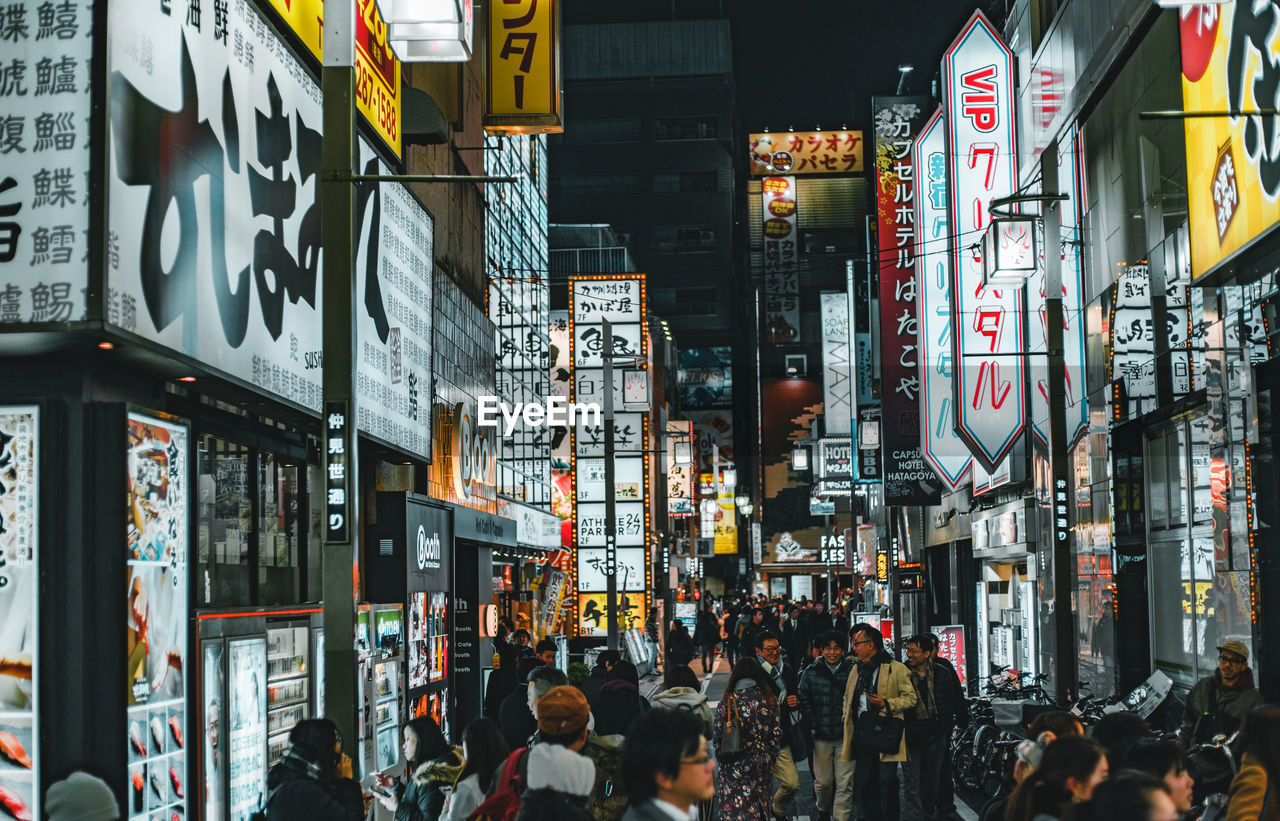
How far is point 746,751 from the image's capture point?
1195 cm

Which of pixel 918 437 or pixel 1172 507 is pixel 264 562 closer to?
pixel 1172 507

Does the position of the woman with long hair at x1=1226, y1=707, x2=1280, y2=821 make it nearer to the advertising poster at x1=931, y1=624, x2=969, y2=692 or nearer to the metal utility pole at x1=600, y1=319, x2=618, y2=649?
the advertising poster at x1=931, y1=624, x2=969, y2=692

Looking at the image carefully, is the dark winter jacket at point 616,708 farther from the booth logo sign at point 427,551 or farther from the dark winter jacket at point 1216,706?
the booth logo sign at point 427,551

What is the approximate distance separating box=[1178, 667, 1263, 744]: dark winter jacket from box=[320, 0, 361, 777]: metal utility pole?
21.7ft

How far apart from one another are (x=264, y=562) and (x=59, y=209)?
556cm

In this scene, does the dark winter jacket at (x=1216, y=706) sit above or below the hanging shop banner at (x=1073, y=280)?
below

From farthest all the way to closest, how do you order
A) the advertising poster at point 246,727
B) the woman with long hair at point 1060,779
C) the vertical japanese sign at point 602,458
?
1. the vertical japanese sign at point 602,458
2. the advertising poster at point 246,727
3. the woman with long hair at point 1060,779

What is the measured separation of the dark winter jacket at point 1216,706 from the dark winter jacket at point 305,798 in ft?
22.7

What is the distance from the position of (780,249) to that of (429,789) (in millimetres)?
101072

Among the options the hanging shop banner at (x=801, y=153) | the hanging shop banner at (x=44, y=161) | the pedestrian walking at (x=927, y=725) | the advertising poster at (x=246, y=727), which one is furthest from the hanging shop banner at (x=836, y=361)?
the hanging shop banner at (x=801, y=153)

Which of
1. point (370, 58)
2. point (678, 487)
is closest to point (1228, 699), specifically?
point (370, 58)

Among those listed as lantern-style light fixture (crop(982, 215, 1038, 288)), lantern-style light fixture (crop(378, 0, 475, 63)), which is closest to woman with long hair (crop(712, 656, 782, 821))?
lantern-style light fixture (crop(378, 0, 475, 63))

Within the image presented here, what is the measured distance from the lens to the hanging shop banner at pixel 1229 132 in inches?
502

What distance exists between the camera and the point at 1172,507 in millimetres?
18344
